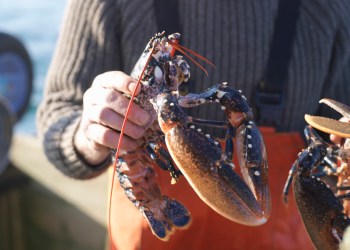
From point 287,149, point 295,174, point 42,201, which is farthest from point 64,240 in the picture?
point 295,174

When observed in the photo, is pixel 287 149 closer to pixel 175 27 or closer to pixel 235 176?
pixel 175 27

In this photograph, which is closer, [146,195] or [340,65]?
[146,195]

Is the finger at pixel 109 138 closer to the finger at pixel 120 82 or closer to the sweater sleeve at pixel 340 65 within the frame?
the finger at pixel 120 82

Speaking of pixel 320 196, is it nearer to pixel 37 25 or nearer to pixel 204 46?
pixel 204 46

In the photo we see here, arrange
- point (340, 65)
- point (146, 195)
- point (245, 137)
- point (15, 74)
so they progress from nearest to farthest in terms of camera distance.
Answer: point (245, 137) → point (146, 195) → point (340, 65) → point (15, 74)

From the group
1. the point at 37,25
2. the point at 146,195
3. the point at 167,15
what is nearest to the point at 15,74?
the point at 167,15

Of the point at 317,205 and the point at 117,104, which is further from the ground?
the point at 117,104
